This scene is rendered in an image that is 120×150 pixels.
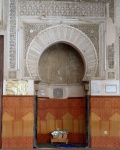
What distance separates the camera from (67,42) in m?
9.84

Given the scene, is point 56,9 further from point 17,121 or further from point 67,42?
point 17,121

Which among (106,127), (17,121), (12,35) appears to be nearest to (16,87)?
(17,121)

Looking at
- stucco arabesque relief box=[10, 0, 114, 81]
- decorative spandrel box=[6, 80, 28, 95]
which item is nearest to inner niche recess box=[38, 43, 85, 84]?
stucco arabesque relief box=[10, 0, 114, 81]

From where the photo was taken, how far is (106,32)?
9797 millimetres

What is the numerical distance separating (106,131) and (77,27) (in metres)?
2.67

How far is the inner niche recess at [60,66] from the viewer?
1066 cm

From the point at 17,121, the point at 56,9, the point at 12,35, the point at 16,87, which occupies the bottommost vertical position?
the point at 17,121

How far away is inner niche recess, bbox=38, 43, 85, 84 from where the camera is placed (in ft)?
35.0

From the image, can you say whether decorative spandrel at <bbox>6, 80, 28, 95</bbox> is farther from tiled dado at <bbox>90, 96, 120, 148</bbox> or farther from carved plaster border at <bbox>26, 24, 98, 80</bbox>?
tiled dado at <bbox>90, 96, 120, 148</bbox>

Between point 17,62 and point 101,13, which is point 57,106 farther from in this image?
point 101,13

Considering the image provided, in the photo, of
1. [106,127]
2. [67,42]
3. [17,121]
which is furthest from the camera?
[67,42]

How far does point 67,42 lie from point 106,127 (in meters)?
2.30

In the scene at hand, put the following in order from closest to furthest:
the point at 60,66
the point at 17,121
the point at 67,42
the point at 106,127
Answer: the point at 17,121, the point at 106,127, the point at 67,42, the point at 60,66

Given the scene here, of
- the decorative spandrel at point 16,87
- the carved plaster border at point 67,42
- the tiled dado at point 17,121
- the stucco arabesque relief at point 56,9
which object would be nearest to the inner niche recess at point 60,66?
the carved plaster border at point 67,42
